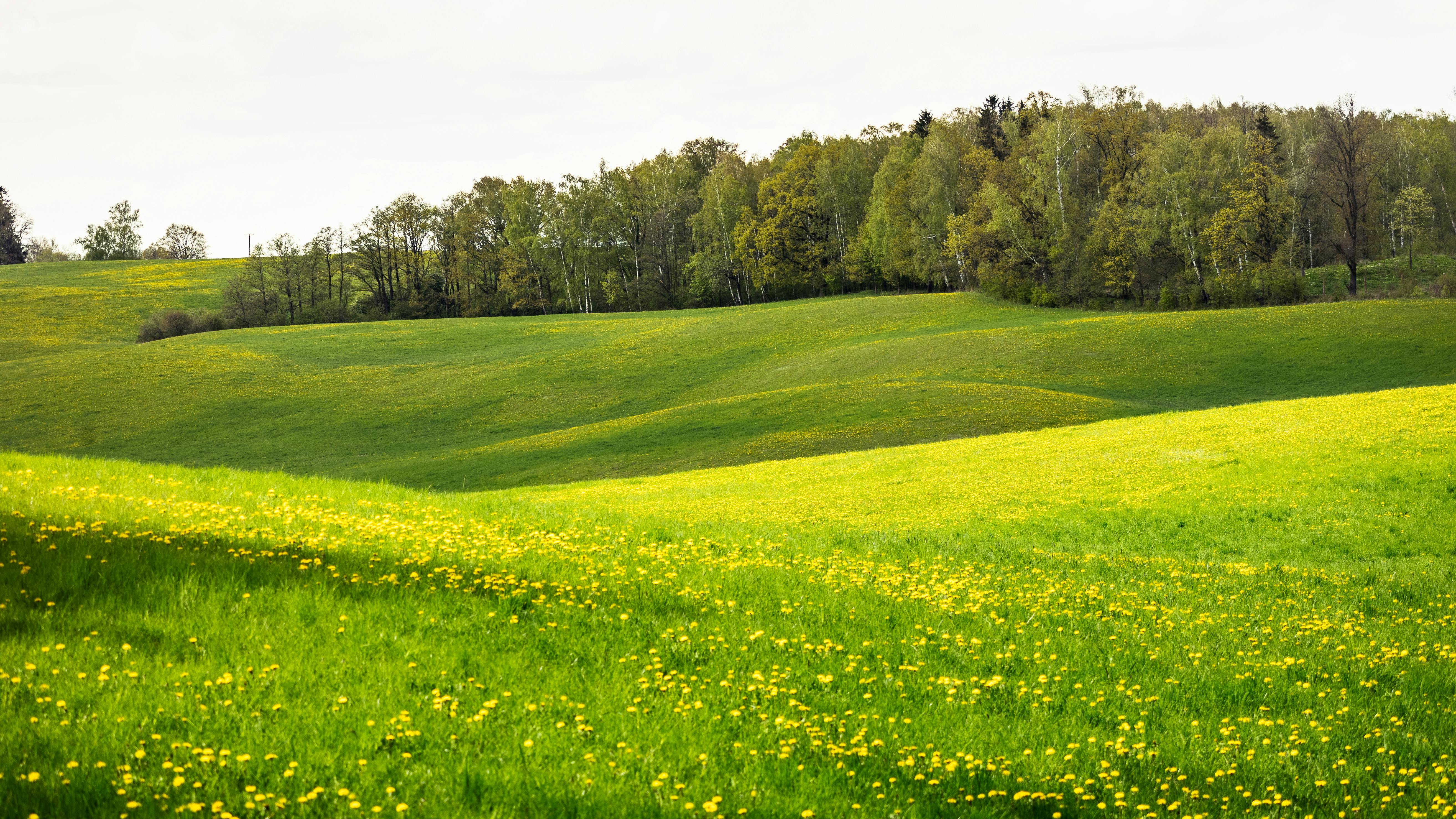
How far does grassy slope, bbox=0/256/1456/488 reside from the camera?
44125 millimetres

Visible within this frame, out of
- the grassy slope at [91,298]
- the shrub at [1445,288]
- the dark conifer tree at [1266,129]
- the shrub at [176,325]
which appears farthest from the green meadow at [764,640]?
the grassy slope at [91,298]

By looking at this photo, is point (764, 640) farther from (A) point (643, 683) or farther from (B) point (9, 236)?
(B) point (9, 236)

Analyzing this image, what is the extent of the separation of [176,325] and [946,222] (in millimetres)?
81720

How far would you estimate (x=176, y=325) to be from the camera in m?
93.0

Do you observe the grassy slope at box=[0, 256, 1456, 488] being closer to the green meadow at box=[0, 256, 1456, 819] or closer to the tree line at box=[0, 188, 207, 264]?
the green meadow at box=[0, 256, 1456, 819]

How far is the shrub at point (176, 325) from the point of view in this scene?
91312 millimetres

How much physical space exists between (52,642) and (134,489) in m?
6.84

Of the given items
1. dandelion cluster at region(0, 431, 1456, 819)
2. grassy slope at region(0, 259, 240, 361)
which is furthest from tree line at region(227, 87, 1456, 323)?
dandelion cluster at region(0, 431, 1456, 819)

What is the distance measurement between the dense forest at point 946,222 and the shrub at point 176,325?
2736 millimetres

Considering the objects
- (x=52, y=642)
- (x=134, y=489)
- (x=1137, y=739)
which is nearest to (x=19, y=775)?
(x=52, y=642)

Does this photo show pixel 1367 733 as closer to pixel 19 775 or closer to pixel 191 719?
pixel 191 719

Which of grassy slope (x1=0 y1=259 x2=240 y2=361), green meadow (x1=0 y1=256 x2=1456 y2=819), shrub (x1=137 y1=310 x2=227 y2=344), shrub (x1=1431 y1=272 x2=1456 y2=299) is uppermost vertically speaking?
grassy slope (x1=0 y1=259 x2=240 y2=361)

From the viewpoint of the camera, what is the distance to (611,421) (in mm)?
51906

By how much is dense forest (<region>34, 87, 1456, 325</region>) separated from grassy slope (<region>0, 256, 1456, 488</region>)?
31.0 feet
